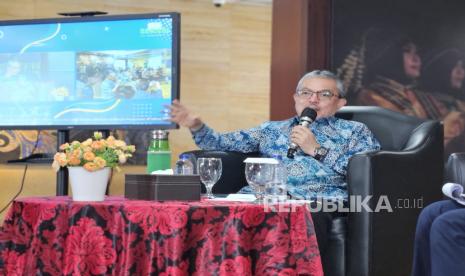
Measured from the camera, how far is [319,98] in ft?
11.1

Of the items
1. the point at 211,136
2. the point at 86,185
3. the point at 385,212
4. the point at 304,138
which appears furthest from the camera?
the point at 211,136

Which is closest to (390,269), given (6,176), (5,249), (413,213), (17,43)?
(413,213)

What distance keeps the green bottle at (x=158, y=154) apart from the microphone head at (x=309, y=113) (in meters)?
0.62

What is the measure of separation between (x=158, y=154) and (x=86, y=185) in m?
0.64

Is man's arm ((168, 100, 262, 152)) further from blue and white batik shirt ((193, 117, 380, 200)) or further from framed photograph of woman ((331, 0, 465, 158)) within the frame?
framed photograph of woman ((331, 0, 465, 158))

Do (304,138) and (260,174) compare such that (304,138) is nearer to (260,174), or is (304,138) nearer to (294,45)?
(260,174)

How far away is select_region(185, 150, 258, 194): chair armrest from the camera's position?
3234mm

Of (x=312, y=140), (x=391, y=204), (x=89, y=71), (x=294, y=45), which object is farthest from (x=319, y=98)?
(x=294, y=45)

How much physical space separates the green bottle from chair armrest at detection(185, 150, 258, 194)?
31cm

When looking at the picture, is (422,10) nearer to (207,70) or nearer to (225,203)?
(207,70)

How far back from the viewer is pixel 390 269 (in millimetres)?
2926

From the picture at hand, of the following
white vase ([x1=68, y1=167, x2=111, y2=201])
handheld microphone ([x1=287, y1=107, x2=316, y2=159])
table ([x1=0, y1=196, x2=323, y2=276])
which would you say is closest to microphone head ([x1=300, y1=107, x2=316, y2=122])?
handheld microphone ([x1=287, y1=107, x2=316, y2=159])

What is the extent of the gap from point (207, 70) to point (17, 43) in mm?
3357

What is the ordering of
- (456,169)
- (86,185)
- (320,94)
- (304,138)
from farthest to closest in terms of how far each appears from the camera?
1. (320,94)
2. (304,138)
3. (456,169)
4. (86,185)
